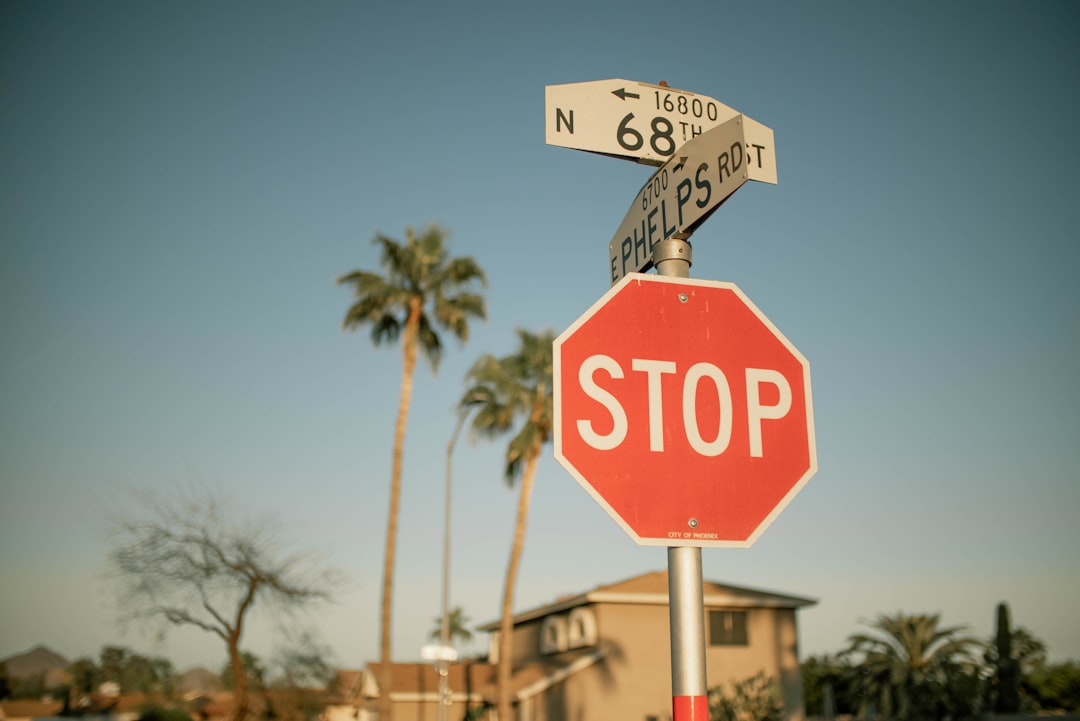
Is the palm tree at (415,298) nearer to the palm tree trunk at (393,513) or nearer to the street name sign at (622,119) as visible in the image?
the palm tree trunk at (393,513)

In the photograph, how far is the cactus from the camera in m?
35.7

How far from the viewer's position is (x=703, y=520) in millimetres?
2754

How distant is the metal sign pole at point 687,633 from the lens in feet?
8.52

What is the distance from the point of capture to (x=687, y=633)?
8.73 feet

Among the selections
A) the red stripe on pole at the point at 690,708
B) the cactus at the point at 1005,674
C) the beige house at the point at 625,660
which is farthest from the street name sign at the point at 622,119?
the cactus at the point at 1005,674

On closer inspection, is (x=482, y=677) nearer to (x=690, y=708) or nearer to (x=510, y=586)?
(x=510, y=586)

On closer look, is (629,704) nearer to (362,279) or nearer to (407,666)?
(407,666)

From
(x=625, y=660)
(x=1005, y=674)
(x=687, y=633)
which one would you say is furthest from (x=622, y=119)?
(x=1005, y=674)

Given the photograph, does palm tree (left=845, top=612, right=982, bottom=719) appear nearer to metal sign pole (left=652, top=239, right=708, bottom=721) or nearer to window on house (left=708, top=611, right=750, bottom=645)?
window on house (left=708, top=611, right=750, bottom=645)

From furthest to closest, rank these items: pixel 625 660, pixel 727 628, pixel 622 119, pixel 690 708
Result: pixel 727 628
pixel 625 660
pixel 622 119
pixel 690 708

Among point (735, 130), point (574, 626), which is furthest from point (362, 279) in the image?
point (735, 130)

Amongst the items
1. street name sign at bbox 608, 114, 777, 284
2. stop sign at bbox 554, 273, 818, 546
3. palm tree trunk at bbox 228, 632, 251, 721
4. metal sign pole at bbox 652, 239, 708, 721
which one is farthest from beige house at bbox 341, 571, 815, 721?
metal sign pole at bbox 652, 239, 708, 721

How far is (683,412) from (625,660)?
32443 millimetres

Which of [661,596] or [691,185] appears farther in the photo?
[661,596]
